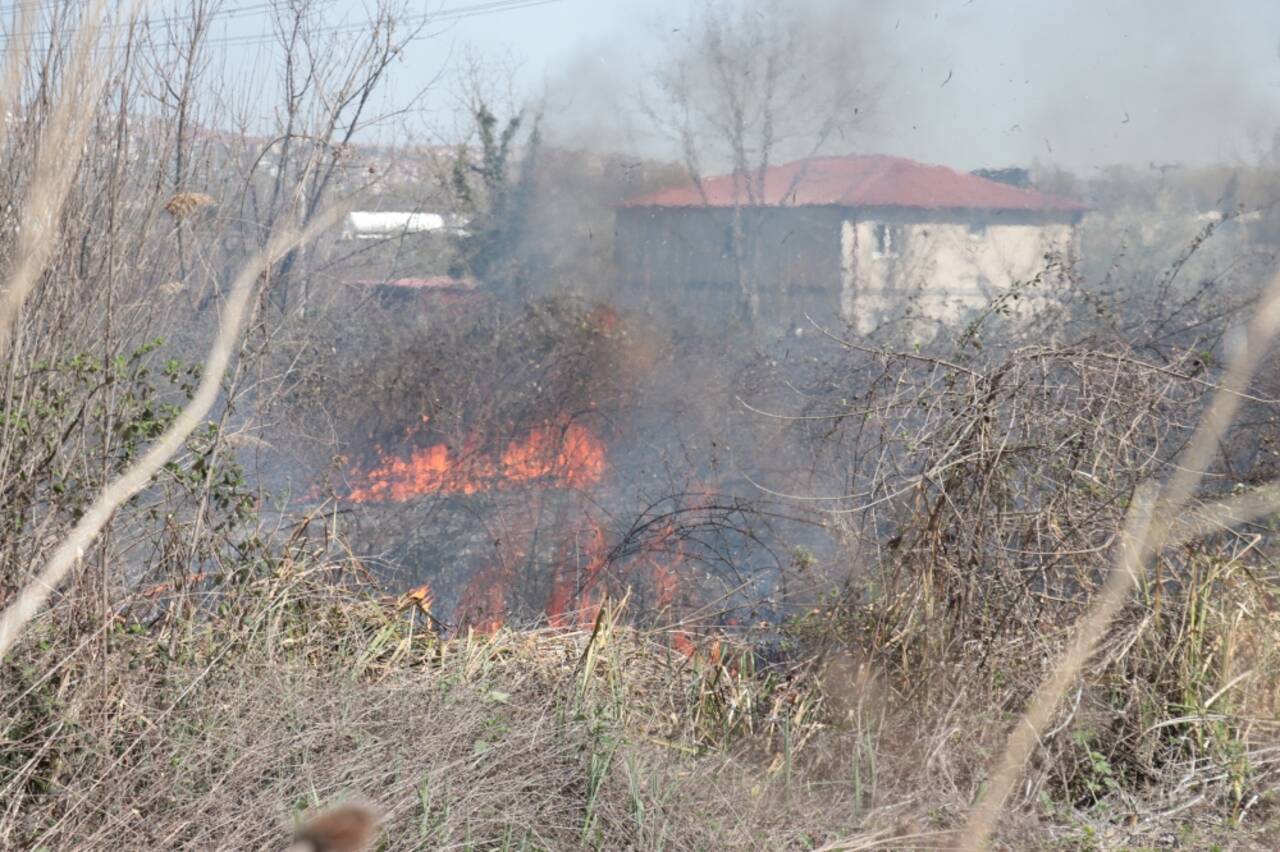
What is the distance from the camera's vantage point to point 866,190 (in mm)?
13969

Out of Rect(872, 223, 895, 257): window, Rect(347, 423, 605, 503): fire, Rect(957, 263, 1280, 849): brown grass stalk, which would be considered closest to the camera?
Rect(957, 263, 1280, 849): brown grass stalk

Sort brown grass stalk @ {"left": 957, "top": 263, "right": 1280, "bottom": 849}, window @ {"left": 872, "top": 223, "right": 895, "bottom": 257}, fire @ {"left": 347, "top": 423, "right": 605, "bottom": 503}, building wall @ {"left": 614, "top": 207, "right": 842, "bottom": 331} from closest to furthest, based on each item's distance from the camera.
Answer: brown grass stalk @ {"left": 957, "top": 263, "right": 1280, "bottom": 849}, fire @ {"left": 347, "top": 423, "right": 605, "bottom": 503}, building wall @ {"left": 614, "top": 207, "right": 842, "bottom": 331}, window @ {"left": 872, "top": 223, "right": 895, "bottom": 257}

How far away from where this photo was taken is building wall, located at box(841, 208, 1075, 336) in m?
13.3

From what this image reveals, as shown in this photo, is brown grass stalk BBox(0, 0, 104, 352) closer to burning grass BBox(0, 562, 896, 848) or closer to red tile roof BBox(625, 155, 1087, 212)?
burning grass BBox(0, 562, 896, 848)

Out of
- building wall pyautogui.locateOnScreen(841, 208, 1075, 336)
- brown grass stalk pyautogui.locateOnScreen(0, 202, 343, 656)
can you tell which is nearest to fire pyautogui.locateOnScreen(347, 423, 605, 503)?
building wall pyautogui.locateOnScreen(841, 208, 1075, 336)

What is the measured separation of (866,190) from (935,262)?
3.82 ft

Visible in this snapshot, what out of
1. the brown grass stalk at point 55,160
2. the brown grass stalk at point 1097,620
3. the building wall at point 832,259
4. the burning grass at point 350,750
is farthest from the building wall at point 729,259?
the brown grass stalk at point 55,160

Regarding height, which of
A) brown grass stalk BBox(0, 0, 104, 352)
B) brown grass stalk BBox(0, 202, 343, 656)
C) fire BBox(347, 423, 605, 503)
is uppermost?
brown grass stalk BBox(0, 0, 104, 352)

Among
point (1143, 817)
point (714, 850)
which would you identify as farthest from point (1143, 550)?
point (714, 850)

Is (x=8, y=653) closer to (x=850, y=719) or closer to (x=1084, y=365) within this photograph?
(x=850, y=719)

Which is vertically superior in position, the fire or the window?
the window

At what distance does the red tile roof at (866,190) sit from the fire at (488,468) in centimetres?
362

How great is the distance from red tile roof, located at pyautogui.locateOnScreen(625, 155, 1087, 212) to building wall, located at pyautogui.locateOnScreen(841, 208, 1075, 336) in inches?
8.0

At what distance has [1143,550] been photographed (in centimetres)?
499
